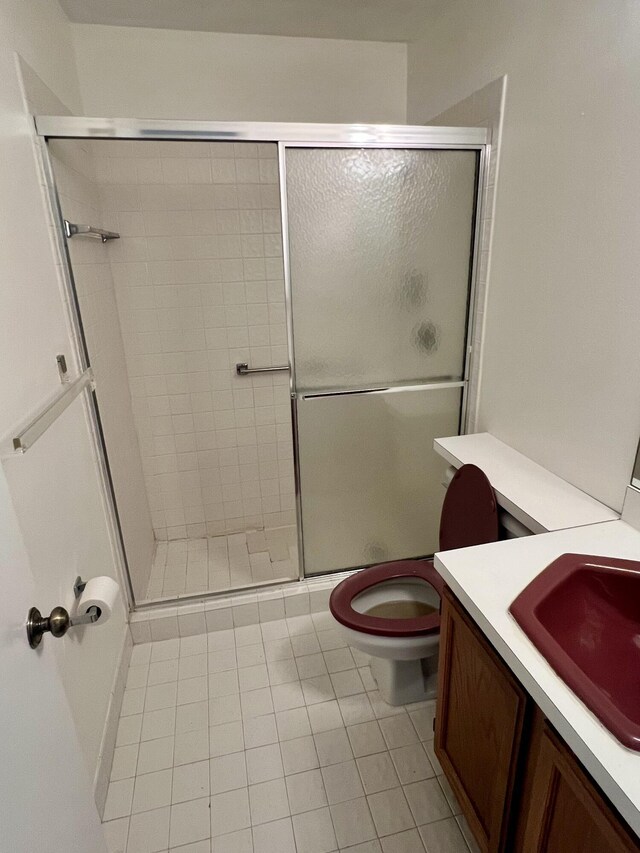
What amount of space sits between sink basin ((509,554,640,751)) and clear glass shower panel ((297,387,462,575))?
1.07 metres

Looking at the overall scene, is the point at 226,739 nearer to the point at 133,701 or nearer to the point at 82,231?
the point at 133,701

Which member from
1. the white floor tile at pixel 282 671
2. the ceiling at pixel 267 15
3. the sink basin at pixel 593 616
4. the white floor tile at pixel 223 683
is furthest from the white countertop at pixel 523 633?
the ceiling at pixel 267 15

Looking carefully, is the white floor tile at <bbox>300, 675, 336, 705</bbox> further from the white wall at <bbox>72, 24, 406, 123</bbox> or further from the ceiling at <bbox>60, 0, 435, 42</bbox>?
the ceiling at <bbox>60, 0, 435, 42</bbox>

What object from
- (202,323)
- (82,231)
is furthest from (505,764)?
(202,323)

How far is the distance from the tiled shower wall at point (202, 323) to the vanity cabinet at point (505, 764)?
1684 mm

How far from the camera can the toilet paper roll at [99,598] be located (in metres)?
1.19

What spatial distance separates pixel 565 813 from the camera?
844 mm

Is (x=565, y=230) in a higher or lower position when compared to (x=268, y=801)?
higher

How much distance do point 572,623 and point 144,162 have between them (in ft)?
7.97

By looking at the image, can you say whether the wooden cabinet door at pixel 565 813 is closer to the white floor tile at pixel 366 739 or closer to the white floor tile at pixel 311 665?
the white floor tile at pixel 366 739

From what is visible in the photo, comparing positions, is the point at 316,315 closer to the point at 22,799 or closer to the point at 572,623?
the point at 572,623

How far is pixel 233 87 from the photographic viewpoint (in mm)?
2137

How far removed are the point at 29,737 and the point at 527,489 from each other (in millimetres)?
1338

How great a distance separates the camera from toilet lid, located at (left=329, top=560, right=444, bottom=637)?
1.55 m
